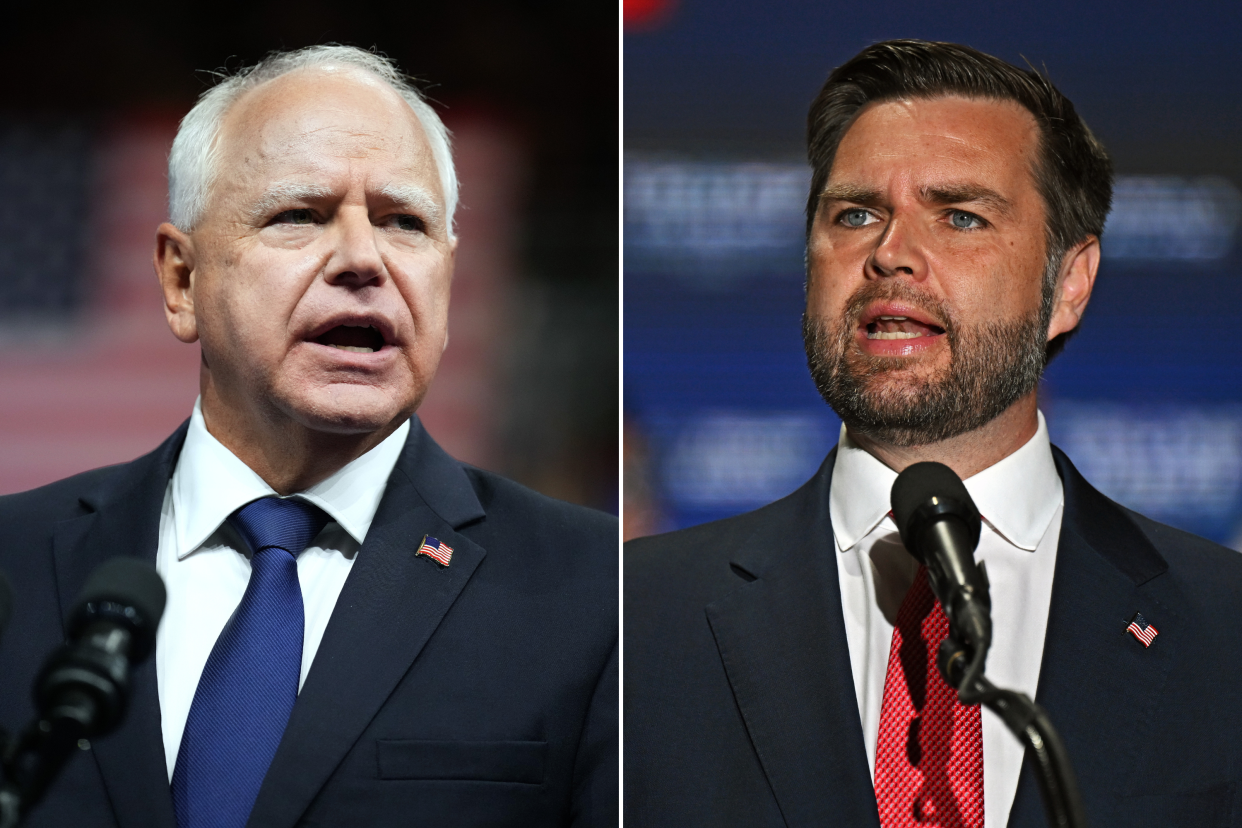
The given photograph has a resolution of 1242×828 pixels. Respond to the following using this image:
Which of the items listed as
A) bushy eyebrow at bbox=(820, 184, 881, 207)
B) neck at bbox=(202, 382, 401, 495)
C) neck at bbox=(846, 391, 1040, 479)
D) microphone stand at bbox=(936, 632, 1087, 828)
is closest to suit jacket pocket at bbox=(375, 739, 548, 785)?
neck at bbox=(202, 382, 401, 495)

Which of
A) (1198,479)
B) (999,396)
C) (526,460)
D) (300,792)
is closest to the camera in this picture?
(300,792)

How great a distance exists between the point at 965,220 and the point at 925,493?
31.4 inches

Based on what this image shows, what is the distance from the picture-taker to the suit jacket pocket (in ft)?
7.27

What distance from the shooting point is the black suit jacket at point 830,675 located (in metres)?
2.14

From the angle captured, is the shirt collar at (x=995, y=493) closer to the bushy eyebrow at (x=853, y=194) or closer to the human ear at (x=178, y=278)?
the bushy eyebrow at (x=853, y=194)

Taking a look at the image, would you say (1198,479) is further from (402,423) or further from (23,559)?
(23,559)

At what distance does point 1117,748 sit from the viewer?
7.04 feet

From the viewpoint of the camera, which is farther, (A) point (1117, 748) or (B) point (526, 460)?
(B) point (526, 460)

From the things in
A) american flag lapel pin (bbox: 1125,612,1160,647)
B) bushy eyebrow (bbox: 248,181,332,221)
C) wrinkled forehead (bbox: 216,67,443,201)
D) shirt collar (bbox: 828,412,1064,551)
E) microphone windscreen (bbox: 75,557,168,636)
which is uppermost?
wrinkled forehead (bbox: 216,67,443,201)

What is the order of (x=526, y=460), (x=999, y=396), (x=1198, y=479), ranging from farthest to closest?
(x=526, y=460), (x=1198, y=479), (x=999, y=396)

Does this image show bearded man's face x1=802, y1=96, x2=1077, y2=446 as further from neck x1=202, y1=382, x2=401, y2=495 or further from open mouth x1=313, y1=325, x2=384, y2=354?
neck x1=202, y1=382, x2=401, y2=495

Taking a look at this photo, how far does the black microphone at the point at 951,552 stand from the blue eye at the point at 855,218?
72 cm

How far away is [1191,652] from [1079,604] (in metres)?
0.23

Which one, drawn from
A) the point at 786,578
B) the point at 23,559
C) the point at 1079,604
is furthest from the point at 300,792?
the point at 1079,604
